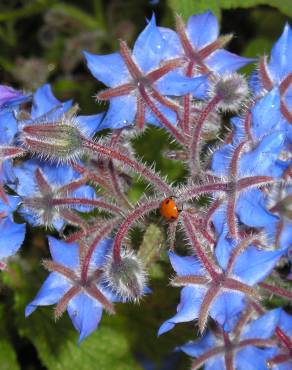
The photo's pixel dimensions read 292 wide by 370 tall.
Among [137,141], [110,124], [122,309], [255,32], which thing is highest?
[255,32]

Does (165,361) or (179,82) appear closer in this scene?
(179,82)

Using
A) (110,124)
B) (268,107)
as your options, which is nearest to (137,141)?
(110,124)

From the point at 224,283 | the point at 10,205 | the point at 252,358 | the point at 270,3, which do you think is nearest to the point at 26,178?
the point at 10,205

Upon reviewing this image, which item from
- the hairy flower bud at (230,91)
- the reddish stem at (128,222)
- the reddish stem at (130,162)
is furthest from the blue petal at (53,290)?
the hairy flower bud at (230,91)

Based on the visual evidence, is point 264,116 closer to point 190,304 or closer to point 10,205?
point 190,304

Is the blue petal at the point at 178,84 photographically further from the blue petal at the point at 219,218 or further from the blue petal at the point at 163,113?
the blue petal at the point at 219,218

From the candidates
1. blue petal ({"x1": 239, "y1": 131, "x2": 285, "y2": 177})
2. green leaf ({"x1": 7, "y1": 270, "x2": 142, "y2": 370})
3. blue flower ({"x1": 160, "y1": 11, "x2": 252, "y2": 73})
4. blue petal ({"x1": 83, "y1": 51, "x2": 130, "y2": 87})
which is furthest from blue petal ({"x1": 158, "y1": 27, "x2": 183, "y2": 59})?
green leaf ({"x1": 7, "y1": 270, "x2": 142, "y2": 370})

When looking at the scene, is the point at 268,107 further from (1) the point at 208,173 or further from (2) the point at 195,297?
(2) the point at 195,297
